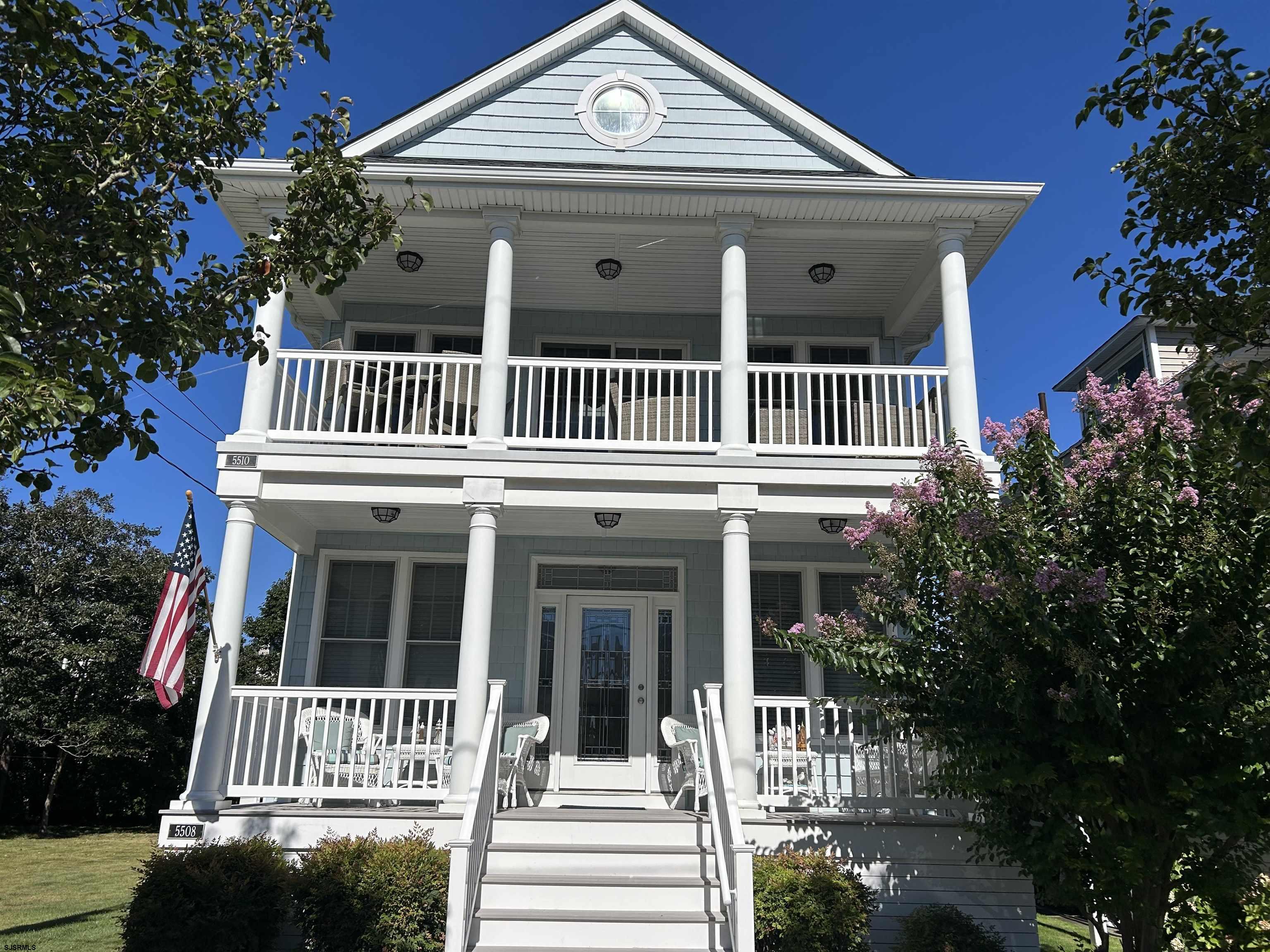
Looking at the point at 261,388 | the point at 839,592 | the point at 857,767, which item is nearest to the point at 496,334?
the point at 261,388

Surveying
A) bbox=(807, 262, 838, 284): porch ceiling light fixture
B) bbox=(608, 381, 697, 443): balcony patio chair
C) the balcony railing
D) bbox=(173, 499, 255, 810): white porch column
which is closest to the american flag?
bbox=(173, 499, 255, 810): white porch column

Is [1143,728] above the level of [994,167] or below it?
below

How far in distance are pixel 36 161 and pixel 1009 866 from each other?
7854 millimetres

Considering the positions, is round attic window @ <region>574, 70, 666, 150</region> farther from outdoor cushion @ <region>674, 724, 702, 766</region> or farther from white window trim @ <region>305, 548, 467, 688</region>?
outdoor cushion @ <region>674, 724, 702, 766</region>

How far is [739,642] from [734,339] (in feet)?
9.36

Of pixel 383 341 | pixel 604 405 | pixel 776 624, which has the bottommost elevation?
pixel 776 624

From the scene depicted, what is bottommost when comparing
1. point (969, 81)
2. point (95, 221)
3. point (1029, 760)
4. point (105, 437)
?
point (1029, 760)

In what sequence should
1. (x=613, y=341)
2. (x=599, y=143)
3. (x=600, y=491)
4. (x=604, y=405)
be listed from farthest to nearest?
(x=613, y=341), (x=604, y=405), (x=599, y=143), (x=600, y=491)

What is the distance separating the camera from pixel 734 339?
29.8 feet

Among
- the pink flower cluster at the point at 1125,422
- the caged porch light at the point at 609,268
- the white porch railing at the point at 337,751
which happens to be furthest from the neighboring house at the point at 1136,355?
the white porch railing at the point at 337,751

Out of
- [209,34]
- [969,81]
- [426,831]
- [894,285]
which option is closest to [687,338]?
[894,285]

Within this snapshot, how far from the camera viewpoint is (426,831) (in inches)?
297

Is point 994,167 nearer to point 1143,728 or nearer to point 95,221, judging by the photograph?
point 1143,728

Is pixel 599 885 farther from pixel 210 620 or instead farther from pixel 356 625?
pixel 356 625
